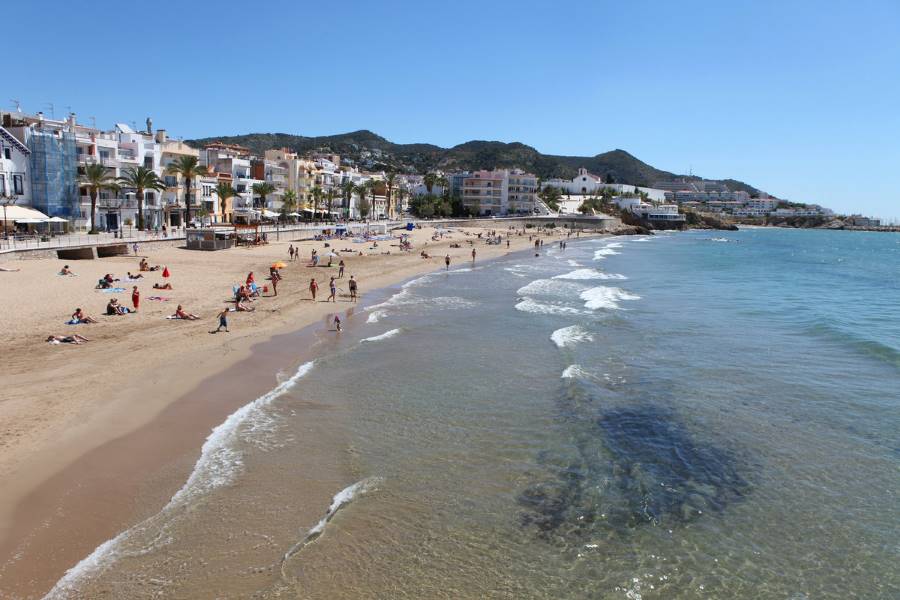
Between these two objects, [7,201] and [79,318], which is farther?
[7,201]

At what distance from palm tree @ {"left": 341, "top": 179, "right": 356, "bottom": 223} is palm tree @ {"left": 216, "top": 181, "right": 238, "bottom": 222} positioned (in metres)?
26.4

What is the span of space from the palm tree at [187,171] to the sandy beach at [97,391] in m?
21.3

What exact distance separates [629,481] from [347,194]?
8434cm

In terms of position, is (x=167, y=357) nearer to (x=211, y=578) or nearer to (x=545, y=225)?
(x=211, y=578)

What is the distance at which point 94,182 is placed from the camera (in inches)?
1742

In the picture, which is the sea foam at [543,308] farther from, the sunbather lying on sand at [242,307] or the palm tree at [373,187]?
the palm tree at [373,187]

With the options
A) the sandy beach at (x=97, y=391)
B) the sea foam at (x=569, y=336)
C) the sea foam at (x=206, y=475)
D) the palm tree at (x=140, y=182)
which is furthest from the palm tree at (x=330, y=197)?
the sea foam at (x=206, y=475)

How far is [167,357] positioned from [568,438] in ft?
36.5

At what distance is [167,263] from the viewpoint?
35.8m

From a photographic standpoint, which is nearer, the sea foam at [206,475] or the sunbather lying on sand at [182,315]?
the sea foam at [206,475]

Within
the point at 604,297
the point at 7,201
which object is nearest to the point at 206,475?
the point at 604,297

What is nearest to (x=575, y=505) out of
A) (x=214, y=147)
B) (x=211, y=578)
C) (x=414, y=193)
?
(x=211, y=578)

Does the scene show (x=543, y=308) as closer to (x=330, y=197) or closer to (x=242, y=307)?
(x=242, y=307)

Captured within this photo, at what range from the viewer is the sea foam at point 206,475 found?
24.8ft
